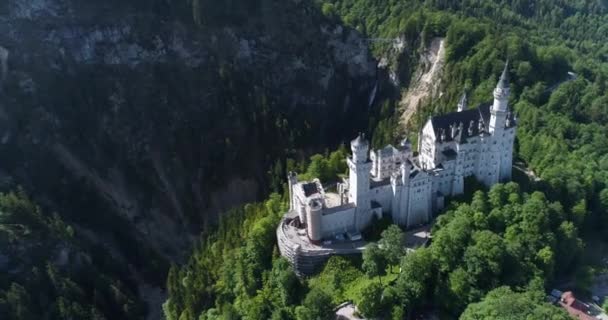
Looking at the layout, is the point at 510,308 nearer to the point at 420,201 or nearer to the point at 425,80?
the point at 420,201

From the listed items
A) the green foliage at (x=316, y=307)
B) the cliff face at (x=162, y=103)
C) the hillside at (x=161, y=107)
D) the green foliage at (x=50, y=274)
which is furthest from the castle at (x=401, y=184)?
the cliff face at (x=162, y=103)

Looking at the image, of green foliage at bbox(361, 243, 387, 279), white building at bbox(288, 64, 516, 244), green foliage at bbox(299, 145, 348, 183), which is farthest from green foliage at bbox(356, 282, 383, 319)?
green foliage at bbox(299, 145, 348, 183)

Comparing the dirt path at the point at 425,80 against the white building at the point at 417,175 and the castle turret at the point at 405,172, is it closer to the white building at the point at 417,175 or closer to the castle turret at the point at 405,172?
the white building at the point at 417,175

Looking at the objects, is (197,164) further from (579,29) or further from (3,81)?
(579,29)

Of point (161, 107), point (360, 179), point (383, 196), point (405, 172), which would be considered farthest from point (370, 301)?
point (161, 107)

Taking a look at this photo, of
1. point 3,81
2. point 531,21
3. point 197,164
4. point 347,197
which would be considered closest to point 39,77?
point 3,81
